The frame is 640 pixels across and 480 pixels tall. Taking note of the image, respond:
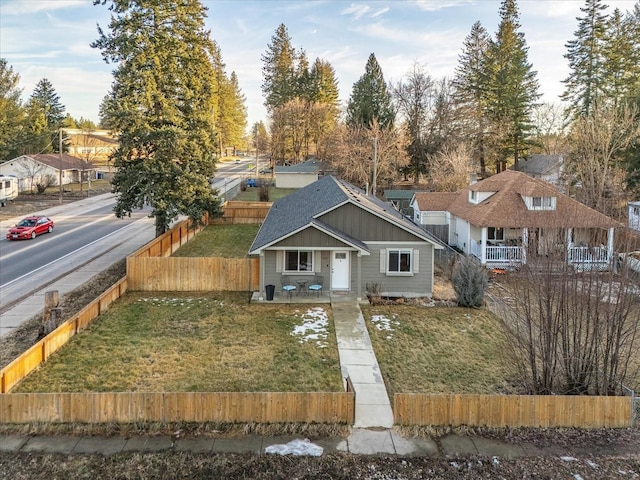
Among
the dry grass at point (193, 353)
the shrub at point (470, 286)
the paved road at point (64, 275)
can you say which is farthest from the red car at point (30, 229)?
the shrub at point (470, 286)

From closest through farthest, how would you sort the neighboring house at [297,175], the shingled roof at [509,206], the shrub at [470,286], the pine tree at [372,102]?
the shrub at [470,286], the shingled roof at [509,206], the pine tree at [372,102], the neighboring house at [297,175]

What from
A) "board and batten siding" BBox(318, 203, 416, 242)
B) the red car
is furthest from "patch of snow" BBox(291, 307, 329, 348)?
the red car

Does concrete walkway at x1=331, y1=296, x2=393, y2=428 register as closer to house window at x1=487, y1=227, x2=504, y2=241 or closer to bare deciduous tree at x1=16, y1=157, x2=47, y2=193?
house window at x1=487, y1=227, x2=504, y2=241

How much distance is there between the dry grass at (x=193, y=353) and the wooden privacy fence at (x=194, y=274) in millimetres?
1994

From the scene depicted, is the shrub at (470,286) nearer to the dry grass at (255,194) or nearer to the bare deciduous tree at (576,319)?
Result: the bare deciduous tree at (576,319)

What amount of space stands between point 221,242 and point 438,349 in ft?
69.9

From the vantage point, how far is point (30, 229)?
1276 inches

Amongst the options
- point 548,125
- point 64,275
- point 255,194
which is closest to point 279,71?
point 255,194

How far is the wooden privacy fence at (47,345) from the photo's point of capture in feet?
38.6

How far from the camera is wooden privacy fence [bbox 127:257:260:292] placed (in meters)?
21.6

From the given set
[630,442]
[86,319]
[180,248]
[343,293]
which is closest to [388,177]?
[180,248]

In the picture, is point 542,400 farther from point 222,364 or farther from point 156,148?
point 156,148

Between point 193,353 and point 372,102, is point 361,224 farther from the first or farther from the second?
point 372,102

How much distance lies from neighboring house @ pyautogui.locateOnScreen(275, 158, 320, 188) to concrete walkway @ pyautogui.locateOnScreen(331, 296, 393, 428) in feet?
136
